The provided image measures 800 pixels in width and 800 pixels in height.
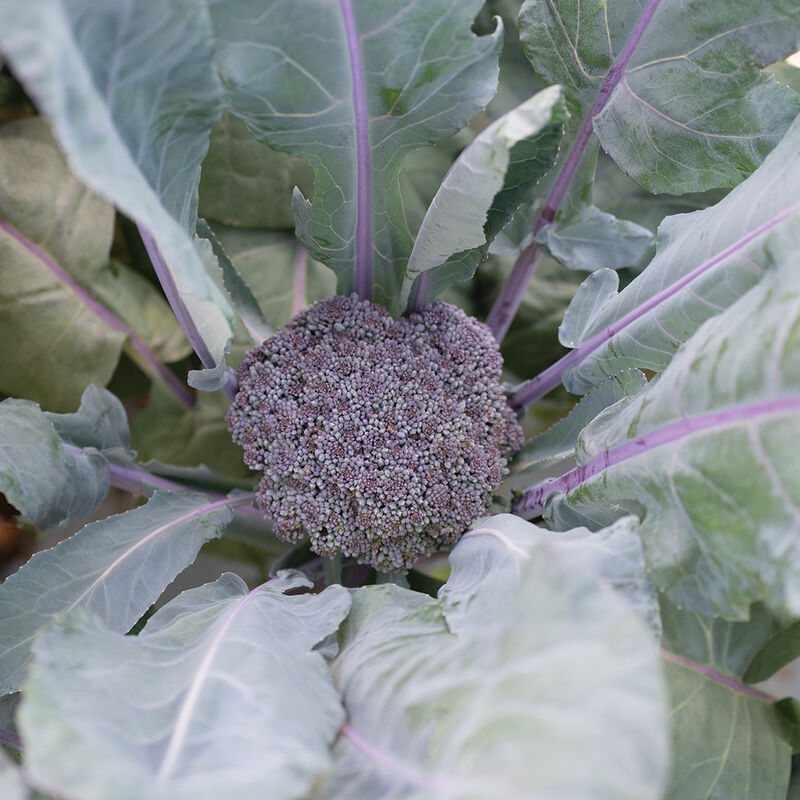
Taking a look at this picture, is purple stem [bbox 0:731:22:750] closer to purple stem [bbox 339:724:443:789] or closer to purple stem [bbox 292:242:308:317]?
purple stem [bbox 339:724:443:789]

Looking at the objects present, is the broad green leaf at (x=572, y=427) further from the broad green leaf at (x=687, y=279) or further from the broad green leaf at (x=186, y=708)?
the broad green leaf at (x=186, y=708)

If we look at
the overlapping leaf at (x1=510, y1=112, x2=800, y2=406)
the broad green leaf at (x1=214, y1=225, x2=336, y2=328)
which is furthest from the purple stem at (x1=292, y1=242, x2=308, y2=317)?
the overlapping leaf at (x1=510, y1=112, x2=800, y2=406)

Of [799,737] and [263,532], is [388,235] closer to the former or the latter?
[263,532]

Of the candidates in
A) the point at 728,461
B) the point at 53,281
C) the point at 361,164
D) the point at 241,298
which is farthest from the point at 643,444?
the point at 53,281

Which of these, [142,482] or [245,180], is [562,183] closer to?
[245,180]

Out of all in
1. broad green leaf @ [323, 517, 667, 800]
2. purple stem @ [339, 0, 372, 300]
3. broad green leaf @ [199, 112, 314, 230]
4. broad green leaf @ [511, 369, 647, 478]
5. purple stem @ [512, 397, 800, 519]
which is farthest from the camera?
broad green leaf @ [199, 112, 314, 230]

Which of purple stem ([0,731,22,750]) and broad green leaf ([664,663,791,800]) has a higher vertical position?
purple stem ([0,731,22,750])

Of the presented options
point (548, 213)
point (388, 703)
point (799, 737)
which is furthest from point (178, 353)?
point (799, 737)

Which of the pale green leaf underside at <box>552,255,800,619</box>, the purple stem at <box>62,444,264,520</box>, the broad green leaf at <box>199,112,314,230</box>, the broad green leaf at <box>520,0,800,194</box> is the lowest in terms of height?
the purple stem at <box>62,444,264,520</box>
